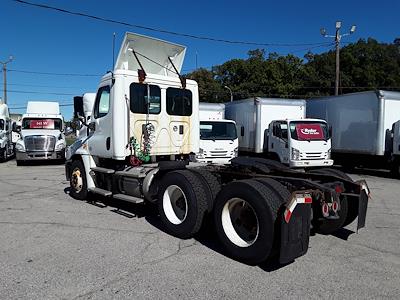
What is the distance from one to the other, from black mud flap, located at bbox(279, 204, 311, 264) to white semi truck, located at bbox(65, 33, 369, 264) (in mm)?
11

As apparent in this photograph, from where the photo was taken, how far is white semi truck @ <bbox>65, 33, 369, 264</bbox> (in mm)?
4688

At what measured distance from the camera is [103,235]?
617cm

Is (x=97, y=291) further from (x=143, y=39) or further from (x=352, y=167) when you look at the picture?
(x=352, y=167)

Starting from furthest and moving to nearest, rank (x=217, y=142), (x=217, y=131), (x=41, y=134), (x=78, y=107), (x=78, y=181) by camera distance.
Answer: (x=41, y=134)
(x=217, y=131)
(x=217, y=142)
(x=78, y=181)
(x=78, y=107)

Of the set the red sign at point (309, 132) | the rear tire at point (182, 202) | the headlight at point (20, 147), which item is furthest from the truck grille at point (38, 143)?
the rear tire at point (182, 202)

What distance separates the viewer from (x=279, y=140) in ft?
50.8

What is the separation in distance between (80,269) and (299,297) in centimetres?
252

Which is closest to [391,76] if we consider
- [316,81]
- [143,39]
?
[316,81]

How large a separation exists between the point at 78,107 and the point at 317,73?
52.5 meters

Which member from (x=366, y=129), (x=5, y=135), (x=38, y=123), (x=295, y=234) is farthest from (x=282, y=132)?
(x=5, y=135)

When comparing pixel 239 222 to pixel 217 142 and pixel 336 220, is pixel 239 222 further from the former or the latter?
pixel 217 142

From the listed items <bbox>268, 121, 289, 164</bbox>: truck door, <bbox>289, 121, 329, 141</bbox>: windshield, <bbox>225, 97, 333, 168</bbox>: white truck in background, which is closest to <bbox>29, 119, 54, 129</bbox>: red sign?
<bbox>225, 97, 333, 168</bbox>: white truck in background

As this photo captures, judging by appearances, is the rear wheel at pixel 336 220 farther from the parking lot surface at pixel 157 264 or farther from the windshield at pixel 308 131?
the windshield at pixel 308 131

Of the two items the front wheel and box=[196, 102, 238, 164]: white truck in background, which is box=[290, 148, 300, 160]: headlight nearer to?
box=[196, 102, 238, 164]: white truck in background
